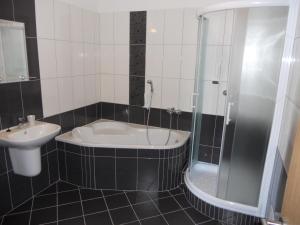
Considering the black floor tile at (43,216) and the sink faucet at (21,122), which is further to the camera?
the sink faucet at (21,122)

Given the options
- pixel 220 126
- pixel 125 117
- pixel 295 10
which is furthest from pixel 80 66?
pixel 295 10

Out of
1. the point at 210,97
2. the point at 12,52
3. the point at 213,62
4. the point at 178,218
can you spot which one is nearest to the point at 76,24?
the point at 12,52

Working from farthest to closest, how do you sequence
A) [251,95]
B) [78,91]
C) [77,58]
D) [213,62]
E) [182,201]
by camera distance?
[78,91] < [77,58] < [213,62] < [182,201] < [251,95]

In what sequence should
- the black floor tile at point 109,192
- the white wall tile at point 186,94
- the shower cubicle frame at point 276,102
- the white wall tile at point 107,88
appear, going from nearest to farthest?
1. the shower cubicle frame at point 276,102
2. the black floor tile at point 109,192
3. the white wall tile at point 186,94
4. the white wall tile at point 107,88

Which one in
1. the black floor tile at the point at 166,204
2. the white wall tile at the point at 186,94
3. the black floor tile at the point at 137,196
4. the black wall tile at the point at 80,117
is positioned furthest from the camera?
the black wall tile at the point at 80,117

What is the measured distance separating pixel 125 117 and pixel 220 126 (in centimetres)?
138

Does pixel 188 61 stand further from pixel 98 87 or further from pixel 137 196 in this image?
pixel 137 196

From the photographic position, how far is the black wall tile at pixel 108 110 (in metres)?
3.61

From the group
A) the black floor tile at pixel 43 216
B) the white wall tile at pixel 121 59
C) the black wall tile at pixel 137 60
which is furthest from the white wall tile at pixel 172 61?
the black floor tile at pixel 43 216

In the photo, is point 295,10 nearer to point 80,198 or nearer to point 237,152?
point 237,152

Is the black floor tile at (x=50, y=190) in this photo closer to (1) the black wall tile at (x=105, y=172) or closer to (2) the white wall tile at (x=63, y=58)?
(1) the black wall tile at (x=105, y=172)

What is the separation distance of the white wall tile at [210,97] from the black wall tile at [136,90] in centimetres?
88

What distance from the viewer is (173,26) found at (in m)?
2.99

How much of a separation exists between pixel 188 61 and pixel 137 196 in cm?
175
